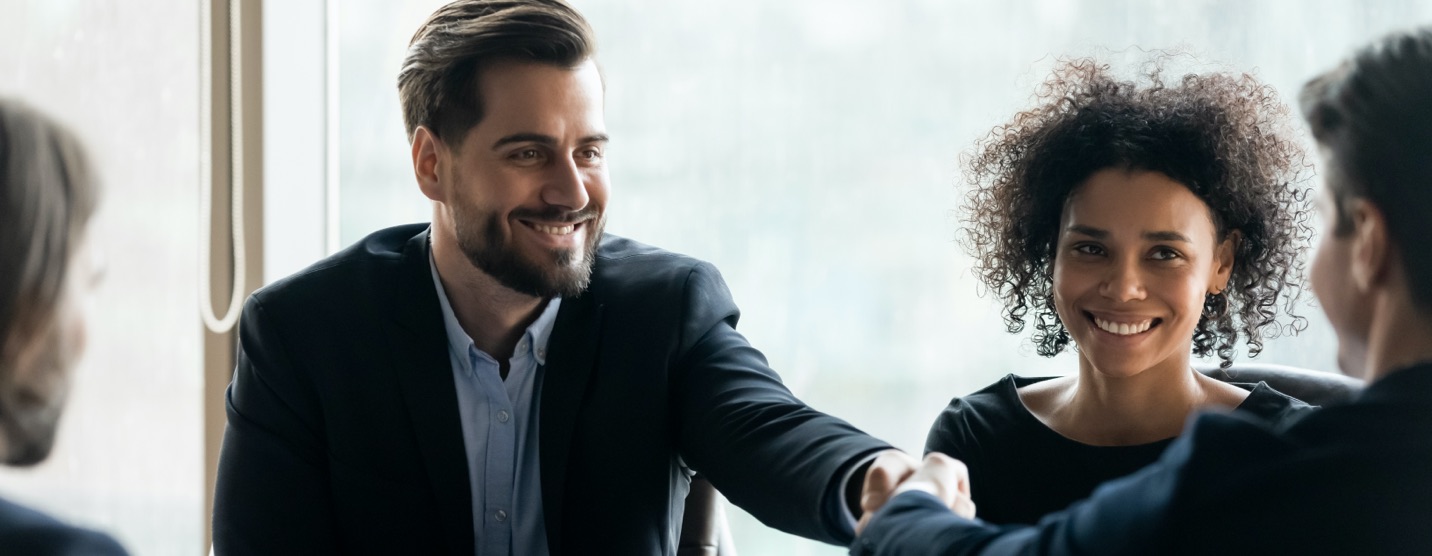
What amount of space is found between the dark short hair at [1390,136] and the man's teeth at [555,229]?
1.07 m

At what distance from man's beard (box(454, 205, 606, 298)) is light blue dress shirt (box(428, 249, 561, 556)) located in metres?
0.05

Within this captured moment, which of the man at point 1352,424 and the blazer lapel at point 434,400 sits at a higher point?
the man at point 1352,424

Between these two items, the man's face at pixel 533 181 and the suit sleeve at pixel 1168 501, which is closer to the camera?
the suit sleeve at pixel 1168 501

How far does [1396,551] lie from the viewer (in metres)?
0.89

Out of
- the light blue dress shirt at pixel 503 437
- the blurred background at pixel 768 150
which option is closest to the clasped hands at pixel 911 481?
the light blue dress shirt at pixel 503 437

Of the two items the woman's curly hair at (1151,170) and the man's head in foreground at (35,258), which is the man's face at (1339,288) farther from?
the man's head in foreground at (35,258)

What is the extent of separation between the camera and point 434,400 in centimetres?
172

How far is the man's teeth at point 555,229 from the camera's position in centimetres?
181

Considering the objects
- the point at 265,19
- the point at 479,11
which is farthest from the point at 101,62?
the point at 265,19

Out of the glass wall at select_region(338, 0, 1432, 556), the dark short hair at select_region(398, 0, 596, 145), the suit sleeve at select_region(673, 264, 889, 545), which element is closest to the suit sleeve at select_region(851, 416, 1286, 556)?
the suit sleeve at select_region(673, 264, 889, 545)

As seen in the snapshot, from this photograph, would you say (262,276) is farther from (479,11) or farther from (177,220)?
(479,11)

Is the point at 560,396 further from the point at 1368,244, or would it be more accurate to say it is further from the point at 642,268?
the point at 1368,244

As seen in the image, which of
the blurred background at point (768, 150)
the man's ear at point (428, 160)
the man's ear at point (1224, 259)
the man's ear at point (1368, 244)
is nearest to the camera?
the man's ear at point (1368, 244)

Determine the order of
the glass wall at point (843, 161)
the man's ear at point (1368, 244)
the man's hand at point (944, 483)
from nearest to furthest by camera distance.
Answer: the man's ear at point (1368, 244) → the man's hand at point (944, 483) → the glass wall at point (843, 161)
